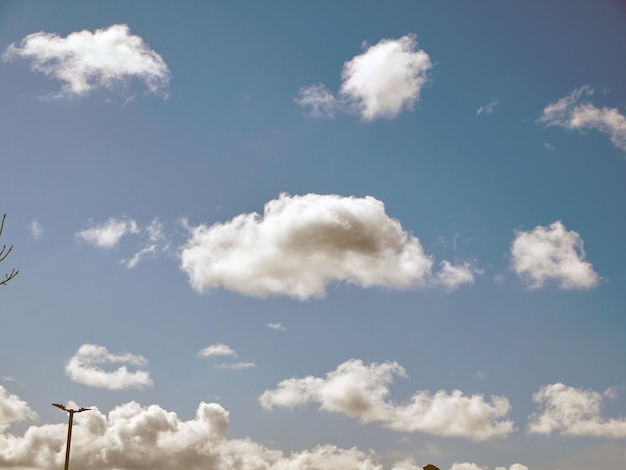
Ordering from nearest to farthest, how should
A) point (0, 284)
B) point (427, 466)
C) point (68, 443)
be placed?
point (0, 284) → point (68, 443) → point (427, 466)

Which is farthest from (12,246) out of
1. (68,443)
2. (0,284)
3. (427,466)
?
(427,466)

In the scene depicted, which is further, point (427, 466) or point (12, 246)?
point (427, 466)

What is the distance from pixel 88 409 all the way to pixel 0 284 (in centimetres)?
4501

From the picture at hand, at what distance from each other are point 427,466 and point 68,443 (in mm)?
30455

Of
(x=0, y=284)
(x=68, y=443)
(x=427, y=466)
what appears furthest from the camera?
(x=427, y=466)

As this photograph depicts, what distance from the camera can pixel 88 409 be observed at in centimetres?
5322

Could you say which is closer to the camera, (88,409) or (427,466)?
(88,409)

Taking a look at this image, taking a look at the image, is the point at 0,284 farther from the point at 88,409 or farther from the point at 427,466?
the point at 427,466

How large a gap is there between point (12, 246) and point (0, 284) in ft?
2.13

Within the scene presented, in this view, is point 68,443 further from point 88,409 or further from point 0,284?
point 0,284

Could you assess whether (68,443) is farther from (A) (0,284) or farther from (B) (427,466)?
(A) (0,284)

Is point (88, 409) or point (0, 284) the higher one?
point (88, 409)

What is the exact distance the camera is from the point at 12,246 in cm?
1163

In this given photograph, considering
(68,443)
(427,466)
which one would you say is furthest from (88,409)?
(427,466)
